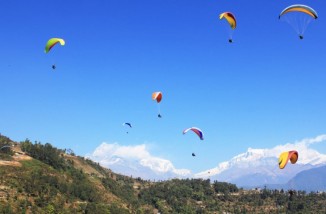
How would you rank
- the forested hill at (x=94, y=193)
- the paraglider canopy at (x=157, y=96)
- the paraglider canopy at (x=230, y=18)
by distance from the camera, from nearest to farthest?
the paraglider canopy at (x=230, y=18) < the paraglider canopy at (x=157, y=96) < the forested hill at (x=94, y=193)

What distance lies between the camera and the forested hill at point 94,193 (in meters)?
73.2

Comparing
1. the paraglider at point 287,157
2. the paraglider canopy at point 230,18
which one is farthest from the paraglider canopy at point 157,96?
the paraglider at point 287,157

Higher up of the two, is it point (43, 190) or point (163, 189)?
point (163, 189)

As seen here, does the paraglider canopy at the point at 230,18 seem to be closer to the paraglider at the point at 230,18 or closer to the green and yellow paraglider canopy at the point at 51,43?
the paraglider at the point at 230,18

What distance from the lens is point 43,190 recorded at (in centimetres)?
7619

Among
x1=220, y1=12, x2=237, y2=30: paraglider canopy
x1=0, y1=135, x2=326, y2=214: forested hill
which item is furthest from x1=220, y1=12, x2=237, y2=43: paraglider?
x1=0, y1=135, x2=326, y2=214: forested hill

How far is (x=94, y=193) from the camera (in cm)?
8781

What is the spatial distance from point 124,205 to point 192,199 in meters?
39.6

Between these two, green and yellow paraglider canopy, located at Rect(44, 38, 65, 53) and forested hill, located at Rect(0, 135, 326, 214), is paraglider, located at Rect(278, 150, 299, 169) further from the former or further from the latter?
green and yellow paraglider canopy, located at Rect(44, 38, 65, 53)

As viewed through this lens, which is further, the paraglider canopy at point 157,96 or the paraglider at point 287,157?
the paraglider canopy at point 157,96

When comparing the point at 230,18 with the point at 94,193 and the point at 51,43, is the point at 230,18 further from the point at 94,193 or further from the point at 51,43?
the point at 94,193

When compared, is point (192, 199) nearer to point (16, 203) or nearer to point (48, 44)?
point (16, 203)

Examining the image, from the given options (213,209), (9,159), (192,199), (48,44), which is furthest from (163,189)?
(48,44)

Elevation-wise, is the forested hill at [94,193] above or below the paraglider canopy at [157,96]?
below
